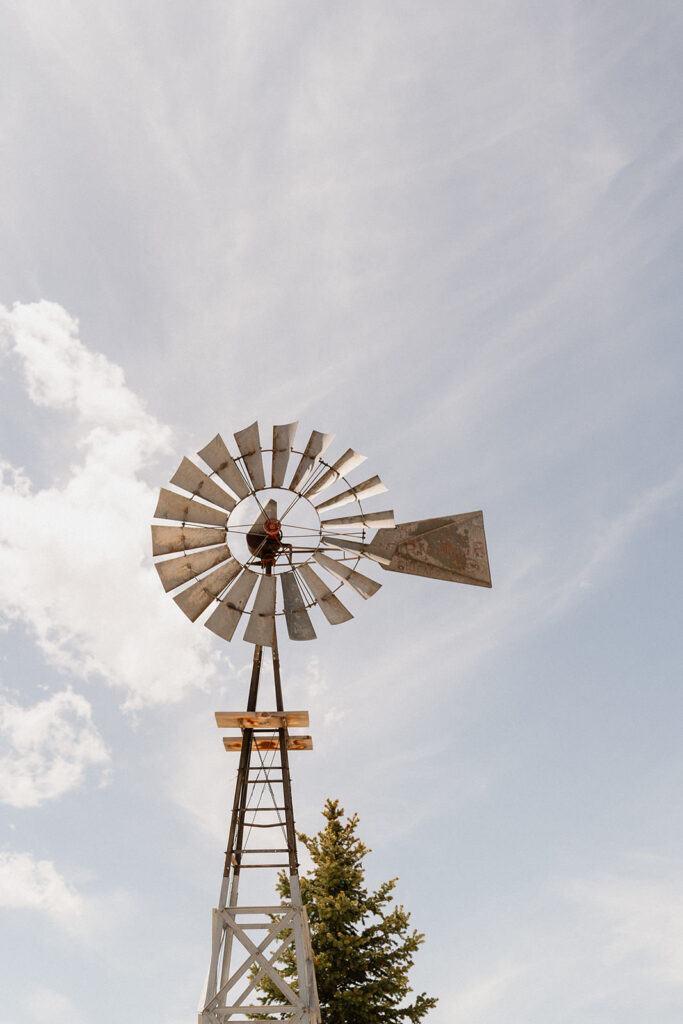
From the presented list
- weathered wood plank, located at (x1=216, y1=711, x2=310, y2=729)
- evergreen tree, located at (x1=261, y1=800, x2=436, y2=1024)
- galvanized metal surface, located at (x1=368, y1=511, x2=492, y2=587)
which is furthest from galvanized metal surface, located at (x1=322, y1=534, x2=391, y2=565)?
evergreen tree, located at (x1=261, y1=800, x2=436, y2=1024)

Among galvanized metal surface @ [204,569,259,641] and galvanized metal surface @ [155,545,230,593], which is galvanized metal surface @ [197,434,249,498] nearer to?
galvanized metal surface @ [155,545,230,593]

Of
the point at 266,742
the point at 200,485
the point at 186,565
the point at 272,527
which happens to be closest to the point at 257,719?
the point at 266,742

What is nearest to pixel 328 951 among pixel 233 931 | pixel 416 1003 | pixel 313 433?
pixel 416 1003

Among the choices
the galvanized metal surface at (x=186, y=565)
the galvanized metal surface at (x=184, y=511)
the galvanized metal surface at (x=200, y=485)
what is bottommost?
the galvanized metal surface at (x=186, y=565)

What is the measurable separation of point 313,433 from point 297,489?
0.77 meters

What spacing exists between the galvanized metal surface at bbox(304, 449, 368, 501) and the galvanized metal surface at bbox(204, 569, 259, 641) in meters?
1.38

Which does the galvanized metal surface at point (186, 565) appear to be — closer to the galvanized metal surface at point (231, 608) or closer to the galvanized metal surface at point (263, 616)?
the galvanized metal surface at point (231, 608)

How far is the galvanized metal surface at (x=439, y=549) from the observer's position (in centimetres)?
984

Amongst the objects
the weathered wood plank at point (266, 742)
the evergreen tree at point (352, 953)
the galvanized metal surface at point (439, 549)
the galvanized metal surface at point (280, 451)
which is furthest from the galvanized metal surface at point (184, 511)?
the evergreen tree at point (352, 953)

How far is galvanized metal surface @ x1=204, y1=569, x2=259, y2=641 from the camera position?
9.18m

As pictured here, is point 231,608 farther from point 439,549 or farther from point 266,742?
point 439,549

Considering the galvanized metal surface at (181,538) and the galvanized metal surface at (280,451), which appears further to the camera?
the galvanized metal surface at (280,451)

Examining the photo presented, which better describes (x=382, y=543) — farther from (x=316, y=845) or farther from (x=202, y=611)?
(x=316, y=845)

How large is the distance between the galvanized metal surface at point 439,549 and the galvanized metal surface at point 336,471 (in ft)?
3.02
